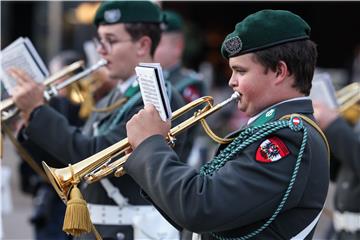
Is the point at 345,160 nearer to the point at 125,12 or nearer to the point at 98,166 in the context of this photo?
the point at 125,12

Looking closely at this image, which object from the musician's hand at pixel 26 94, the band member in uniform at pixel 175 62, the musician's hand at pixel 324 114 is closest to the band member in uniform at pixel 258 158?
the musician's hand at pixel 26 94

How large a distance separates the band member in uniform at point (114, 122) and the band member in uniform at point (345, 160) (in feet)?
3.95

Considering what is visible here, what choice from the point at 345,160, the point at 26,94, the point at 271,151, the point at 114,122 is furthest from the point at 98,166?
the point at 345,160

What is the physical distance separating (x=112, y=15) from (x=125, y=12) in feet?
0.21

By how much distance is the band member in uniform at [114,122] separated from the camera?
10.9ft

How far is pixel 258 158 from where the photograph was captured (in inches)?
87.1

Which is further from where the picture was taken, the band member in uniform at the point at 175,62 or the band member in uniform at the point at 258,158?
the band member in uniform at the point at 175,62

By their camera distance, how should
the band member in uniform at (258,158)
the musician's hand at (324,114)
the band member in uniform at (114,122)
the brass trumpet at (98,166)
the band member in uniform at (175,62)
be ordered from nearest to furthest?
the band member in uniform at (258,158)
the brass trumpet at (98,166)
the band member in uniform at (114,122)
the musician's hand at (324,114)
the band member in uniform at (175,62)

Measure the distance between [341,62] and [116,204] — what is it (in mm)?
10535

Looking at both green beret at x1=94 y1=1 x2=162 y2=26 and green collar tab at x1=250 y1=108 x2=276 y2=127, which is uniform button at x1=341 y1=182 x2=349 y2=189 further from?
green collar tab at x1=250 y1=108 x2=276 y2=127

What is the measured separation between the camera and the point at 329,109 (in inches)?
171

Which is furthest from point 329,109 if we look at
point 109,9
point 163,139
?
point 163,139

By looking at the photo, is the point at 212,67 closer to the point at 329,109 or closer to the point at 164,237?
the point at 329,109

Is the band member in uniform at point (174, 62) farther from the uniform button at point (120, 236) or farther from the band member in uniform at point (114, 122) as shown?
the uniform button at point (120, 236)
